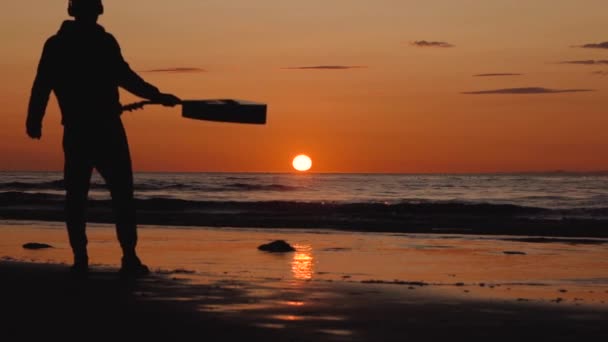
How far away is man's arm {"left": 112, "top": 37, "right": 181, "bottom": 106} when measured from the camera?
7.54 metres

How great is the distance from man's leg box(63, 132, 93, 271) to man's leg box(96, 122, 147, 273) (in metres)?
0.13

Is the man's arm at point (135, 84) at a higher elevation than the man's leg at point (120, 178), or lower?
higher

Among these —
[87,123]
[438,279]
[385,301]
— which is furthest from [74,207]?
[438,279]

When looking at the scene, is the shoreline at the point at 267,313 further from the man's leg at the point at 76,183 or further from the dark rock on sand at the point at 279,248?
the dark rock on sand at the point at 279,248

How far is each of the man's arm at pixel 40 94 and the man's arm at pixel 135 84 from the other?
1.65 feet

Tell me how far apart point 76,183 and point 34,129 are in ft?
1.71

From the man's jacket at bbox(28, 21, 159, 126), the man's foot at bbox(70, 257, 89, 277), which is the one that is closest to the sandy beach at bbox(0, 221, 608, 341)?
the man's foot at bbox(70, 257, 89, 277)

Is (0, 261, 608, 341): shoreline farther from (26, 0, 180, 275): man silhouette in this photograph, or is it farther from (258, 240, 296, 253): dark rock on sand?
(258, 240, 296, 253): dark rock on sand

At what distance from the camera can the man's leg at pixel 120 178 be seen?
7.44 meters

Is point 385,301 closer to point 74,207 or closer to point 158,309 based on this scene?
point 158,309

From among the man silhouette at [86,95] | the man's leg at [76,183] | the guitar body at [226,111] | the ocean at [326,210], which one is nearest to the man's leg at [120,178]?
the man silhouette at [86,95]

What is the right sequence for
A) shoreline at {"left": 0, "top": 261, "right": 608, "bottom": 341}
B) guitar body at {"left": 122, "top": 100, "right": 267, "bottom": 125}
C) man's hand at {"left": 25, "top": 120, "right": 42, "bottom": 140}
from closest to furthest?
shoreline at {"left": 0, "top": 261, "right": 608, "bottom": 341}
man's hand at {"left": 25, "top": 120, "right": 42, "bottom": 140}
guitar body at {"left": 122, "top": 100, "right": 267, "bottom": 125}

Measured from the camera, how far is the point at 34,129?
7.34 meters

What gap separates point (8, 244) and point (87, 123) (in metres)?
6.76
